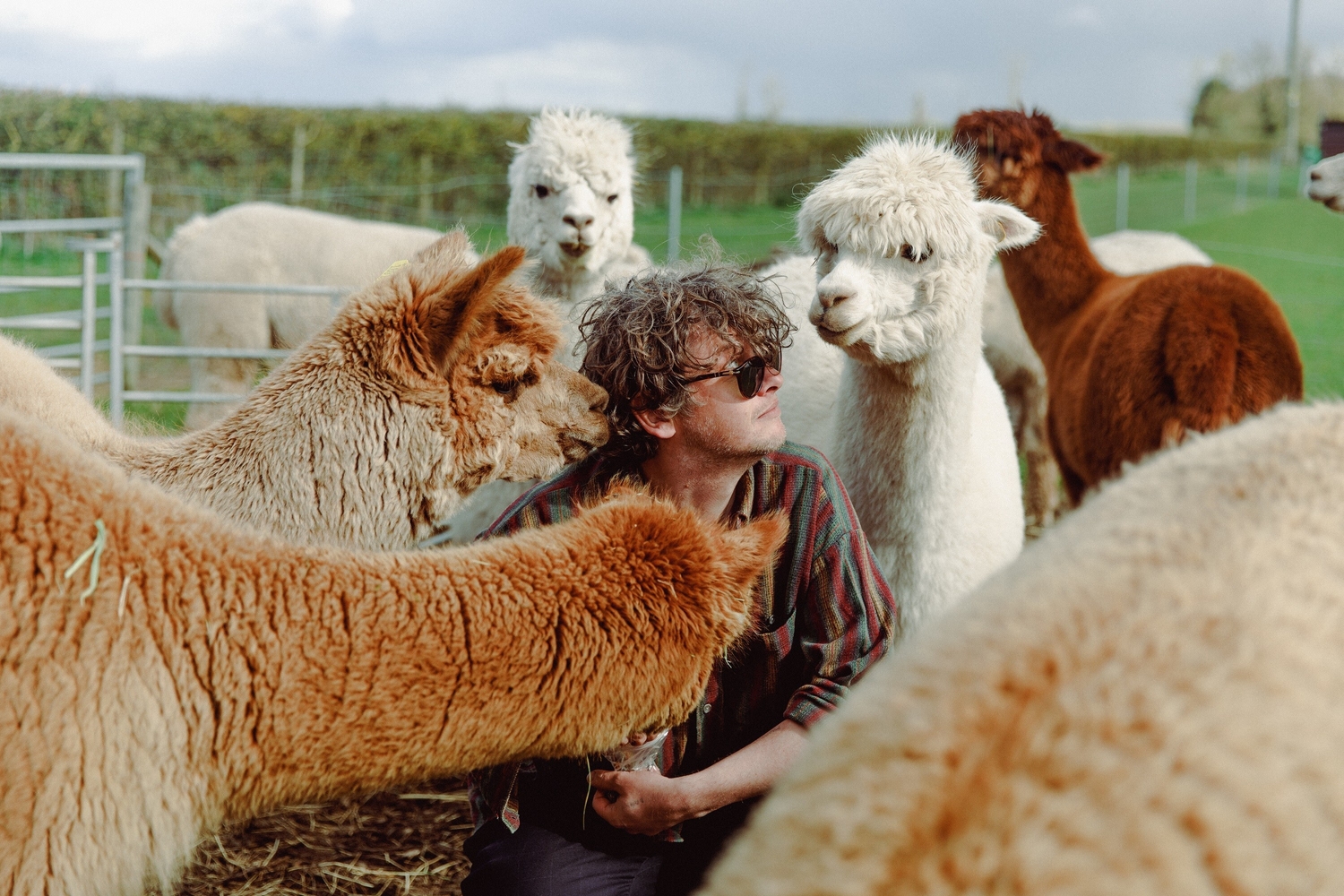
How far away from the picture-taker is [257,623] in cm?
144

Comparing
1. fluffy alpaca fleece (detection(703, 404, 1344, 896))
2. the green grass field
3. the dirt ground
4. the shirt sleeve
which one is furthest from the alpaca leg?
fluffy alpaca fleece (detection(703, 404, 1344, 896))

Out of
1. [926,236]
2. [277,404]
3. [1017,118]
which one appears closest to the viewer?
[277,404]

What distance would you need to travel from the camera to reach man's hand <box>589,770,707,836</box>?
1.96m

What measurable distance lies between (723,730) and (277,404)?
110 cm

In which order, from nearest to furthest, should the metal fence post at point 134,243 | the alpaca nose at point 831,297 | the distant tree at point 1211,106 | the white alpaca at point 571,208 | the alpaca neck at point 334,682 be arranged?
1. the alpaca neck at point 334,682
2. the alpaca nose at point 831,297
3. the white alpaca at point 571,208
4. the metal fence post at point 134,243
5. the distant tree at point 1211,106

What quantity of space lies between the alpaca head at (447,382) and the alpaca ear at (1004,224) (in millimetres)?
1496

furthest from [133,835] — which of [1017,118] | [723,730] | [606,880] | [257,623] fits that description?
[1017,118]

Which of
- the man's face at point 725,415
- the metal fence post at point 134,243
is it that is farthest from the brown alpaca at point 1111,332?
the metal fence post at point 134,243

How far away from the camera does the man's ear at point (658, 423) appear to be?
2.33 m

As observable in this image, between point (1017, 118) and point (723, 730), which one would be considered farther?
point (1017, 118)

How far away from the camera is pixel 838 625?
224cm

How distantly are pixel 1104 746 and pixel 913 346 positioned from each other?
7.45 feet

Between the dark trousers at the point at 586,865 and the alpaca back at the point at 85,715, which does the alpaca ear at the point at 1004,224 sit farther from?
the alpaca back at the point at 85,715

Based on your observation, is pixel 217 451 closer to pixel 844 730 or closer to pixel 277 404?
pixel 277 404
